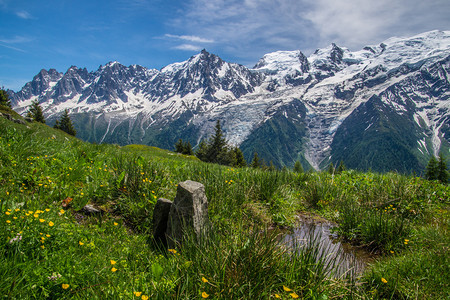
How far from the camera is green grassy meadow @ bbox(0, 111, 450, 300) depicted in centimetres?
295

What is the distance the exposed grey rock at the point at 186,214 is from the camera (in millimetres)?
4289

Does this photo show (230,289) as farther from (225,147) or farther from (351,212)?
(225,147)

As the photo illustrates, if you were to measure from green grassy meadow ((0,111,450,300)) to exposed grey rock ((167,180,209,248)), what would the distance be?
300 millimetres

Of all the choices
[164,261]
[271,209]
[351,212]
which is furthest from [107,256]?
[351,212]

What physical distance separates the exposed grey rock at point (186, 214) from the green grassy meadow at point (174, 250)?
11.8 inches

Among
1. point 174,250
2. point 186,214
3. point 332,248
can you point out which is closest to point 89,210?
point 186,214

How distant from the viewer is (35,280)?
8.87 feet

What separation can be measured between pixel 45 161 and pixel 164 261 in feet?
15.3

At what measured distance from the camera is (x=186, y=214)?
4324mm

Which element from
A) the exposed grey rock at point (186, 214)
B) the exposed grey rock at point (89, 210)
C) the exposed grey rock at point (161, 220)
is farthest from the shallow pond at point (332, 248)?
the exposed grey rock at point (89, 210)

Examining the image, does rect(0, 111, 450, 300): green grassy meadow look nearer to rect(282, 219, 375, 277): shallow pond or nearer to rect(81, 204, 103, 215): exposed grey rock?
rect(81, 204, 103, 215): exposed grey rock

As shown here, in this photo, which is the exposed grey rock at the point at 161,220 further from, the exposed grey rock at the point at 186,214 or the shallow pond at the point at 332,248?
the shallow pond at the point at 332,248

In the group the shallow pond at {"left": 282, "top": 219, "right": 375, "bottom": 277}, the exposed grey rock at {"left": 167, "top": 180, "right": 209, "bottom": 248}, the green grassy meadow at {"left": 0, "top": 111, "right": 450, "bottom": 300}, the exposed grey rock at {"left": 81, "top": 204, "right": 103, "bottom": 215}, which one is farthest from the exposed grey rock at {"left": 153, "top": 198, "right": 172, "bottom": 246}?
the shallow pond at {"left": 282, "top": 219, "right": 375, "bottom": 277}

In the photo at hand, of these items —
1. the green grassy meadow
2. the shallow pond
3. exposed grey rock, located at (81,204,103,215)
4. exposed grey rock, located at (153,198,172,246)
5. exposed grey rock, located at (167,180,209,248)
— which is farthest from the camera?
exposed grey rock, located at (81,204,103,215)
